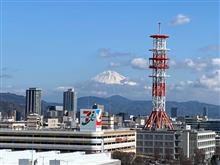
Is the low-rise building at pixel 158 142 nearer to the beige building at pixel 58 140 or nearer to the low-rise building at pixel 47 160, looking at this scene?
the beige building at pixel 58 140

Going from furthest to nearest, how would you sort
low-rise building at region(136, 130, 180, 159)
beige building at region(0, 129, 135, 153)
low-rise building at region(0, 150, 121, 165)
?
low-rise building at region(136, 130, 180, 159) → beige building at region(0, 129, 135, 153) → low-rise building at region(0, 150, 121, 165)

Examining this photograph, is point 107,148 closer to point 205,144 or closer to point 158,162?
point 158,162

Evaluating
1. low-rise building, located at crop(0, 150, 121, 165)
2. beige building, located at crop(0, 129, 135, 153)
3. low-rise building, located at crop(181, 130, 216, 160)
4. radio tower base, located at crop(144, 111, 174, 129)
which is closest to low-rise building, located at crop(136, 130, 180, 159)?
low-rise building, located at crop(181, 130, 216, 160)

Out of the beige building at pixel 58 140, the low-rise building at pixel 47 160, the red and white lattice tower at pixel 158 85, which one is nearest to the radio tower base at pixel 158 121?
the red and white lattice tower at pixel 158 85

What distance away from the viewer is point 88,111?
6744cm

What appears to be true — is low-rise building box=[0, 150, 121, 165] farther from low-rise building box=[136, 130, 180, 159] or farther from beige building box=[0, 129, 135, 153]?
low-rise building box=[136, 130, 180, 159]

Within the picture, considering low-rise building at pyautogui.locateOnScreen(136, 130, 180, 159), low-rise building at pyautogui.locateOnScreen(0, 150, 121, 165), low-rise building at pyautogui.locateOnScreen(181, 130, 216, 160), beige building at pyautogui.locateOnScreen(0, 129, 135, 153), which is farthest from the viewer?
low-rise building at pyautogui.locateOnScreen(181, 130, 216, 160)

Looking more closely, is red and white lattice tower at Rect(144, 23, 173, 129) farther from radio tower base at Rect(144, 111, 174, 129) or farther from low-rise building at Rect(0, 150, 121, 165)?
low-rise building at Rect(0, 150, 121, 165)

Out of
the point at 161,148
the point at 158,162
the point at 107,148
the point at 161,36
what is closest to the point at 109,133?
the point at 107,148

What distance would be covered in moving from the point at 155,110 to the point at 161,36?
10533 millimetres

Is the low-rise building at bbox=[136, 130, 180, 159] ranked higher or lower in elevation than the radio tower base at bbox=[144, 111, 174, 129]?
lower

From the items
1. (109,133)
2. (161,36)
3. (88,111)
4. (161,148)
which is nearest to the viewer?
(88,111)

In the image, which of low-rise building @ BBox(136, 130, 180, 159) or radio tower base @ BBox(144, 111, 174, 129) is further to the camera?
radio tower base @ BBox(144, 111, 174, 129)

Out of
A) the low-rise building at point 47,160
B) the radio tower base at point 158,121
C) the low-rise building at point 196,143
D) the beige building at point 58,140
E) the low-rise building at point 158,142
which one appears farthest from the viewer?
the radio tower base at point 158,121
